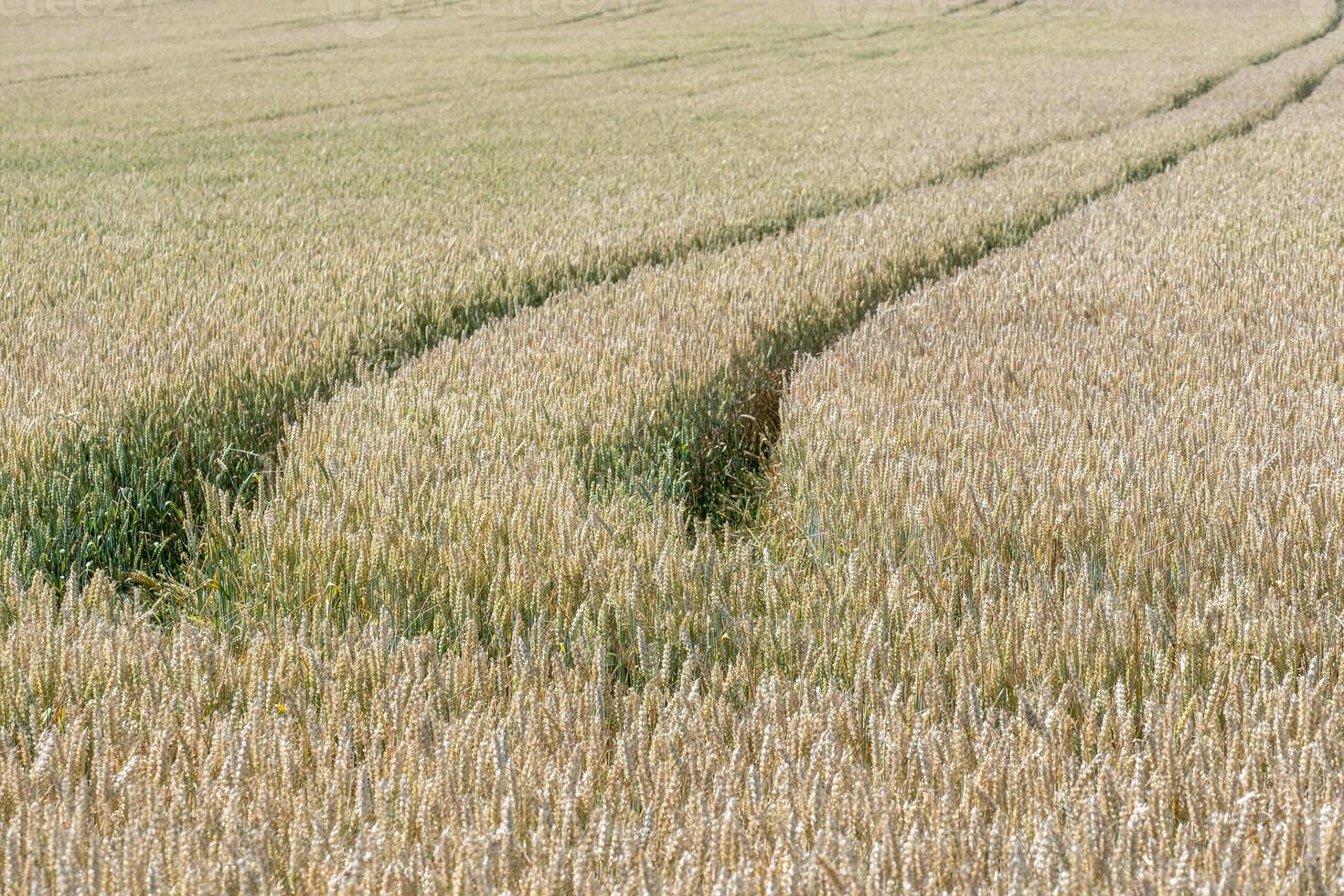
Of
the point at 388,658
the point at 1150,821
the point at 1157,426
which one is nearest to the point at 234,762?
the point at 388,658

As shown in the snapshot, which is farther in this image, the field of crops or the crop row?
the crop row

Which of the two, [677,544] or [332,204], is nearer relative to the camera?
[677,544]

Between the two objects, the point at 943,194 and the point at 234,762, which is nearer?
the point at 234,762

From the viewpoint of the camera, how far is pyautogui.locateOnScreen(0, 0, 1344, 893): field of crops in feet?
4.95

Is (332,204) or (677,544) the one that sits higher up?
(332,204)

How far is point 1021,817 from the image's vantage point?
1.59 m

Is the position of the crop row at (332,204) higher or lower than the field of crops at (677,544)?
higher

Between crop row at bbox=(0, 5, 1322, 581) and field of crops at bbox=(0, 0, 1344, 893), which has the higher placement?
crop row at bbox=(0, 5, 1322, 581)

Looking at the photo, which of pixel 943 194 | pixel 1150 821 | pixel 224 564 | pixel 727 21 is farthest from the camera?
pixel 727 21

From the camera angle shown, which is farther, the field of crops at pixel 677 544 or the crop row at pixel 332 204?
the crop row at pixel 332 204

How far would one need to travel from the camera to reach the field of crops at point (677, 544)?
4.95 feet

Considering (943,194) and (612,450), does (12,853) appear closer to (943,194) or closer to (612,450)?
(612,450)

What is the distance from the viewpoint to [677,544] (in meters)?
2.76

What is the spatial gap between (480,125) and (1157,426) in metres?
14.8
